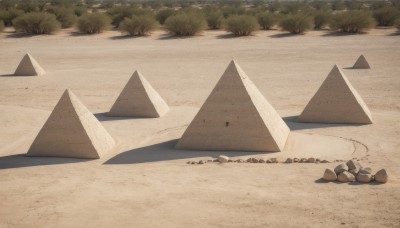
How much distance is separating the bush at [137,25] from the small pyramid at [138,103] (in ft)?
62.4

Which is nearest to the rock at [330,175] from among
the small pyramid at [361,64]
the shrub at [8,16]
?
the small pyramid at [361,64]

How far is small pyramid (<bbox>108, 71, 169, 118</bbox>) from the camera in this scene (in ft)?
46.5

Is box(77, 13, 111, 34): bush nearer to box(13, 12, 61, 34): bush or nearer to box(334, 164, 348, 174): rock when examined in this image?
box(13, 12, 61, 34): bush

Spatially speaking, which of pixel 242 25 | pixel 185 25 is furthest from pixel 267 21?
pixel 185 25

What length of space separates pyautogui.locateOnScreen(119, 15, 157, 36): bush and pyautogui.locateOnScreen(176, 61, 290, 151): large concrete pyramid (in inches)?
888

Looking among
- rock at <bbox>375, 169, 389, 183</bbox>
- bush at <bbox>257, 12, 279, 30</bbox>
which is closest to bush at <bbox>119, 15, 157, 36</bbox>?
bush at <bbox>257, 12, 279, 30</bbox>

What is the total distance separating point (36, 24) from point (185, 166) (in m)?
26.4

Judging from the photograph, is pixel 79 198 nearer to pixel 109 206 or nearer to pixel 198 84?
pixel 109 206

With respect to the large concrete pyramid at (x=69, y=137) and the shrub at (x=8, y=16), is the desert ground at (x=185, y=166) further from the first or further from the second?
the shrub at (x=8, y=16)

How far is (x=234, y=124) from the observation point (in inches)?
431

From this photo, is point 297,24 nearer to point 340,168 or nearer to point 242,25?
point 242,25

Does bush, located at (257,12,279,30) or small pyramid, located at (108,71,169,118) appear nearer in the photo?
small pyramid, located at (108,71,169,118)

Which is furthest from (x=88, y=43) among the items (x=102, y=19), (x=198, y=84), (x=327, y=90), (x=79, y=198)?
(x=79, y=198)

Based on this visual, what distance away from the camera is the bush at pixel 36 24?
3350cm
